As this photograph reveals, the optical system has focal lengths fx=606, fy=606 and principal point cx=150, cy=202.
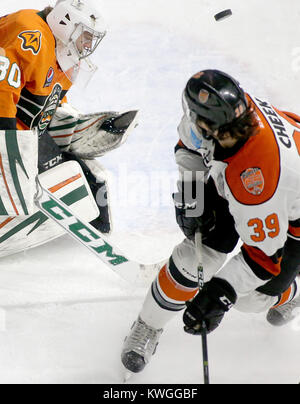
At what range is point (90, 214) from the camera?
8.72ft

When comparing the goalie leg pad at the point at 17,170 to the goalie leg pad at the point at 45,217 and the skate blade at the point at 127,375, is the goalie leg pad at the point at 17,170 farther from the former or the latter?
the skate blade at the point at 127,375

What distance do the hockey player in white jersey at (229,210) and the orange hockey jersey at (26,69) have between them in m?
0.69

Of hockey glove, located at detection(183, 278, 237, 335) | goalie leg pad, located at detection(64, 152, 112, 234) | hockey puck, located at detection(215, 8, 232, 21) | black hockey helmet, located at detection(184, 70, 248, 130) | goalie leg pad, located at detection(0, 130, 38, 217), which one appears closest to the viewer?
black hockey helmet, located at detection(184, 70, 248, 130)

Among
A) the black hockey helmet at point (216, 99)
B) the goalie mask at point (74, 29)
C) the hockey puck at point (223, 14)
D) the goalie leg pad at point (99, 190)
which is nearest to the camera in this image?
the black hockey helmet at point (216, 99)

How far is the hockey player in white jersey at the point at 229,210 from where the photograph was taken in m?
1.68

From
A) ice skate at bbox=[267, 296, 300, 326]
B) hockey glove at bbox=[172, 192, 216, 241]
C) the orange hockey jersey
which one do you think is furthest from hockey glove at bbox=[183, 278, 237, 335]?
the orange hockey jersey

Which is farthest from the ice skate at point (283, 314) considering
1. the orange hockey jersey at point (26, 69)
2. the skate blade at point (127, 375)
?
the orange hockey jersey at point (26, 69)

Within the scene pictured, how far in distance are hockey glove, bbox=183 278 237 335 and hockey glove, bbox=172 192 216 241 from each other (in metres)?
0.23

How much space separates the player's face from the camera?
1.70 metres

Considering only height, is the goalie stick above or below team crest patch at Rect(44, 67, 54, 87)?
below

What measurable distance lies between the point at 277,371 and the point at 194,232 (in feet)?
1.82

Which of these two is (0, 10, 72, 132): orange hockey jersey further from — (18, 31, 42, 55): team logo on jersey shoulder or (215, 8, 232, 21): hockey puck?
(215, 8, 232, 21): hockey puck

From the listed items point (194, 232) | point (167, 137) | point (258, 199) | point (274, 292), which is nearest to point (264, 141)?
point (258, 199)

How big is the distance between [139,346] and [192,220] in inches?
18.4
